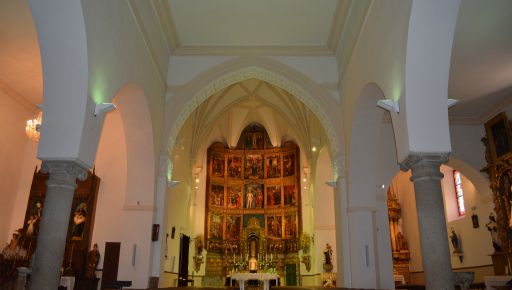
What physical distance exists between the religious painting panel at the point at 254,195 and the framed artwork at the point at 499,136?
40.1ft

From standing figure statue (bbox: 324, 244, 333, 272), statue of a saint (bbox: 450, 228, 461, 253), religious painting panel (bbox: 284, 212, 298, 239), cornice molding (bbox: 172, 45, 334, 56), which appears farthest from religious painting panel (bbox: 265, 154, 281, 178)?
cornice molding (bbox: 172, 45, 334, 56)

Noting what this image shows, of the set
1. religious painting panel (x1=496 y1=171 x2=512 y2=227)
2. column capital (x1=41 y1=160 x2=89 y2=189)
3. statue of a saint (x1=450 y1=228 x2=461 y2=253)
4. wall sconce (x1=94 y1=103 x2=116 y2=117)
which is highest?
wall sconce (x1=94 y1=103 x2=116 y2=117)

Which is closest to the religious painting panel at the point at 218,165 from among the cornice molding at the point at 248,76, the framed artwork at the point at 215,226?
the framed artwork at the point at 215,226

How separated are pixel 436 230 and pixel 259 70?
7.41m

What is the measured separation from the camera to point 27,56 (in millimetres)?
10891

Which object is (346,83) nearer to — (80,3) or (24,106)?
(80,3)

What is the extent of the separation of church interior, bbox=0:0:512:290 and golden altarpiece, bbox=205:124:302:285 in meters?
3.44

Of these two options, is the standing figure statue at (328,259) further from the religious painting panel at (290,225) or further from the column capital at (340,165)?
the column capital at (340,165)

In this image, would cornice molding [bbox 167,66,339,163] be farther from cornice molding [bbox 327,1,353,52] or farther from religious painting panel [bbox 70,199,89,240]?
religious painting panel [bbox 70,199,89,240]

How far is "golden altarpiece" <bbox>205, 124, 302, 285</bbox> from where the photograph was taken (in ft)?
68.3

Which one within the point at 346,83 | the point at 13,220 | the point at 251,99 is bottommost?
the point at 13,220

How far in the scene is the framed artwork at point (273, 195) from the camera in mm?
22141

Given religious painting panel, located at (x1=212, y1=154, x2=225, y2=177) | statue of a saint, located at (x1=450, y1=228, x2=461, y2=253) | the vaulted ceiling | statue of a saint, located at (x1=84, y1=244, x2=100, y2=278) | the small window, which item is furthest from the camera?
religious painting panel, located at (x1=212, y1=154, x2=225, y2=177)

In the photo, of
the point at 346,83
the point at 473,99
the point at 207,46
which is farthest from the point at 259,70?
the point at 473,99
